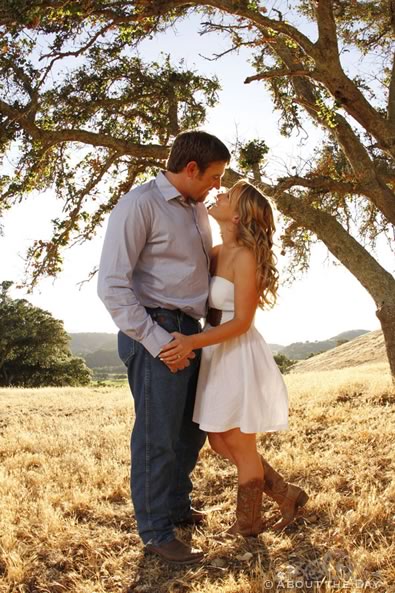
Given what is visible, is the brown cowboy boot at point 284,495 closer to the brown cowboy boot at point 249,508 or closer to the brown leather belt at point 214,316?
the brown cowboy boot at point 249,508

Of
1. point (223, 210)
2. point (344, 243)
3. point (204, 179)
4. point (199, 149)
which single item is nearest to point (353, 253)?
point (344, 243)

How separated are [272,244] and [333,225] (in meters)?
5.13

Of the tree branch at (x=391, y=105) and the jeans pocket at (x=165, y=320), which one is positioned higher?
the tree branch at (x=391, y=105)

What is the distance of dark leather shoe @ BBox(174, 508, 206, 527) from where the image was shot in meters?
5.00

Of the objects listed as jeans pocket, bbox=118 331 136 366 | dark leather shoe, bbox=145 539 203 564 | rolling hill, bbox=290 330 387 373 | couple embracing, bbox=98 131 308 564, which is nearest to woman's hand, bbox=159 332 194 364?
couple embracing, bbox=98 131 308 564

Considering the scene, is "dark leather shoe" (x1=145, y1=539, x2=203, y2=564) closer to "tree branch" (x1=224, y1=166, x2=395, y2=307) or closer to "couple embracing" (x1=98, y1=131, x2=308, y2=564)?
"couple embracing" (x1=98, y1=131, x2=308, y2=564)

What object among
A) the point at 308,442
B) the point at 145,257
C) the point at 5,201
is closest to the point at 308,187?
the point at 308,442

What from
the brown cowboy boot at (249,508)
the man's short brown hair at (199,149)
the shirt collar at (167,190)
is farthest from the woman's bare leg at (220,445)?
the man's short brown hair at (199,149)

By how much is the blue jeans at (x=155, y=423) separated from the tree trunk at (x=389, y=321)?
5674 millimetres

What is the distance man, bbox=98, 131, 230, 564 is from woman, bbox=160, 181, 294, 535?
0.68 ft

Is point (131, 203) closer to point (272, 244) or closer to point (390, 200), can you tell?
point (272, 244)

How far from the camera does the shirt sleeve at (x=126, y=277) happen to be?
4.03 m

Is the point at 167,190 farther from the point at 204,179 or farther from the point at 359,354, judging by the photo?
the point at 359,354

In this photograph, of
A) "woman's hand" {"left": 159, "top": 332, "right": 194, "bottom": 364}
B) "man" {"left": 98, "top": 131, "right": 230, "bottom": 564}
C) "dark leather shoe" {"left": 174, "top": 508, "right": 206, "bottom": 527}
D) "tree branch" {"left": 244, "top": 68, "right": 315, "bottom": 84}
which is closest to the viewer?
"woman's hand" {"left": 159, "top": 332, "right": 194, "bottom": 364}
